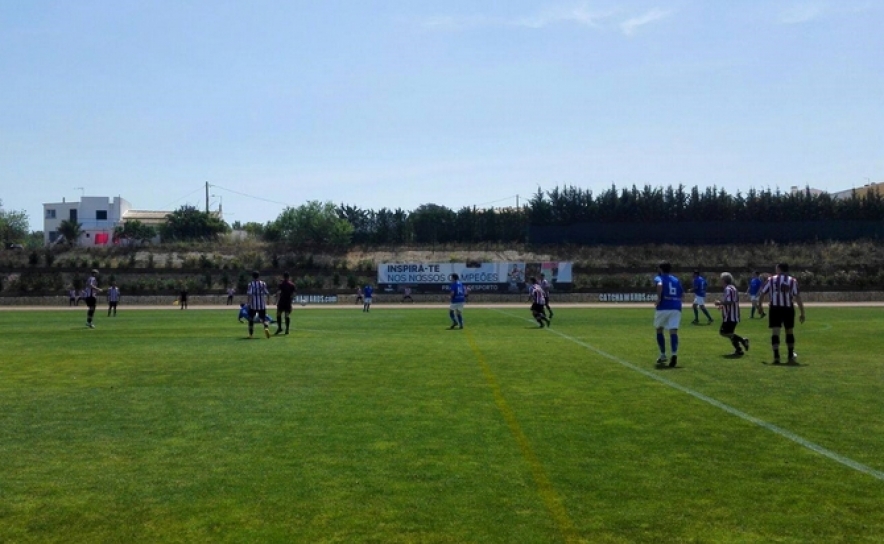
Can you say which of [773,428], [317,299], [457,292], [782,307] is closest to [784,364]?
[782,307]

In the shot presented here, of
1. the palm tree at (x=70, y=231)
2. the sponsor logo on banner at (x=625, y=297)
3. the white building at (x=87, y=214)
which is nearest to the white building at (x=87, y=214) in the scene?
the white building at (x=87, y=214)

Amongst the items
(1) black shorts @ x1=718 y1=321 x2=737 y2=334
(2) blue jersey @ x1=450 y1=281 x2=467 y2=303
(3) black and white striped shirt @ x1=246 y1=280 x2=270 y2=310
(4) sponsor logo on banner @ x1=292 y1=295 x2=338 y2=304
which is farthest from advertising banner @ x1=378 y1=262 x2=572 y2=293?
(1) black shorts @ x1=718 y1=321 x2=737 y2=334

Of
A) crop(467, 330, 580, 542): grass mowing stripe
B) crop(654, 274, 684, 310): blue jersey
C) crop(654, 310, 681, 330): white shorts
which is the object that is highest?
crop(654, 274, 684, 310): blue jersey

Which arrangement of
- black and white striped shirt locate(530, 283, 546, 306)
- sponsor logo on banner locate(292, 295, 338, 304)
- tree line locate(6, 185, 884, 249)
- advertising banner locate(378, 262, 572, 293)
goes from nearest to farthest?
black and white striped shirt locate(530, 283, 546, 306)
sponsor logo on banner locate(292, 295, 338, 304)
advertising banner locate(378, 262, 572, 293)
tree line locate(6, 185, 884, 249)

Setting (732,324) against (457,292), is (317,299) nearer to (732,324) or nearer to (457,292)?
(457,292)

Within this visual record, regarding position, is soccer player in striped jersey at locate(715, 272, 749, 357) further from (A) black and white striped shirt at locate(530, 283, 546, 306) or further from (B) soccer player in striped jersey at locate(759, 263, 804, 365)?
(A) black and white striped shirt at locate(530, 283, 546, 306)

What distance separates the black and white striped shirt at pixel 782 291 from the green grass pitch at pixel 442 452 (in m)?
1.35

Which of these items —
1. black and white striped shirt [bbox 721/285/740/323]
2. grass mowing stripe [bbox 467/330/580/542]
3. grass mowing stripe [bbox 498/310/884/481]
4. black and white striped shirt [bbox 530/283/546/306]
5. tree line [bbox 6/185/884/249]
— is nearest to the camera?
grass mowing stripe [bbox 467/330/580/542]

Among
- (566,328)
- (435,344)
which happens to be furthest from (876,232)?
(435,344)

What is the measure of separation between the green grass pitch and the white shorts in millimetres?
947

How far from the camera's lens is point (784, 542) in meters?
5.57

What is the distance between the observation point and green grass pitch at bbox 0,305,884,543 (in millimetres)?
6016

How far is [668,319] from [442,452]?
9240mm

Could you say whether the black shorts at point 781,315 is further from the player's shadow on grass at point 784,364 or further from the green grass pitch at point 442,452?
the green grass pitch at point 442,452
